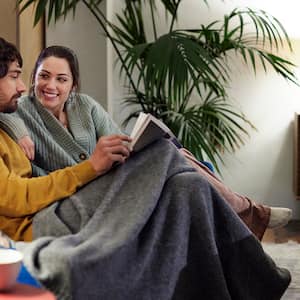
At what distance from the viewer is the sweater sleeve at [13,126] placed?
1.69 metres

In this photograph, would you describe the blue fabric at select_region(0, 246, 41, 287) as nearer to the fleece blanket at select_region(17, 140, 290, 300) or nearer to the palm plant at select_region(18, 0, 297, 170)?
the fleece blanket at select_region(17, 140, 290, 300)

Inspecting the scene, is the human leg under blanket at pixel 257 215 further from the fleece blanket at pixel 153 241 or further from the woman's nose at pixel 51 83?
the woman's nose at pixel 51 83

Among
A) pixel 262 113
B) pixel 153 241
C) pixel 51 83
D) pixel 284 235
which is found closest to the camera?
pixel 153 241

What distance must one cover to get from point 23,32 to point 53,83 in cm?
122

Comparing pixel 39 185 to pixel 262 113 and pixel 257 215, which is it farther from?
pixel 262 113

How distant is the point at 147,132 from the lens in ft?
4.96

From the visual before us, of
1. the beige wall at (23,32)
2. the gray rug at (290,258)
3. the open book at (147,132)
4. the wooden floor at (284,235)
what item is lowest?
the wooden floor at (284,235)

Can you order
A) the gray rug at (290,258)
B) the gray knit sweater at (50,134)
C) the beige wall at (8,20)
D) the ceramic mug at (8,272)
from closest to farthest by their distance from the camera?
the ceramic mug at (8,272) → the gray knit sweater at (50,134) → the gray rug at (290,258) → the beige wall at (8,20)

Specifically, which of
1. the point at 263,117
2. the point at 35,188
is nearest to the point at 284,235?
the point at 263,117

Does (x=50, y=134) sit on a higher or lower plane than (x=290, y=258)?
higher

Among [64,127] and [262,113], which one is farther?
[262,113]

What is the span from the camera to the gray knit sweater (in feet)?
5.99

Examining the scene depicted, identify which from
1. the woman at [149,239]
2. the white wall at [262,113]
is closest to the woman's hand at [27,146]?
the woman at [149,239]

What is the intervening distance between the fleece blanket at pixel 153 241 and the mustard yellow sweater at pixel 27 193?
0.10ft
